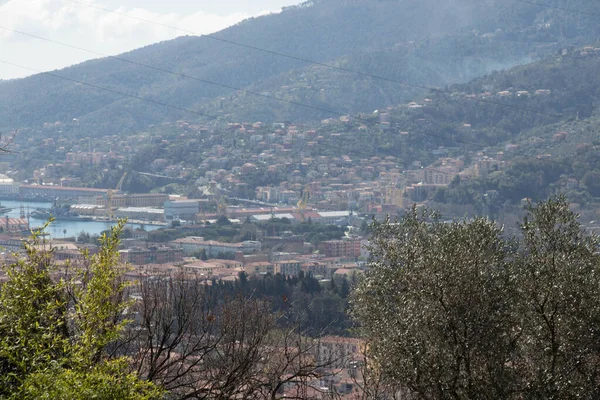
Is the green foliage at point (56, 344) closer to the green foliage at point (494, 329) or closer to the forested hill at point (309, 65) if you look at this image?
the green foliage at point (494, 329)

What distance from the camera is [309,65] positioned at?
281 ft

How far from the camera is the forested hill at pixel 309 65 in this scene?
76.5 m

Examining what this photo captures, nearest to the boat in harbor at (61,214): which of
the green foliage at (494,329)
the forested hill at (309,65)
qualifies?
the forested hill at (309,65)

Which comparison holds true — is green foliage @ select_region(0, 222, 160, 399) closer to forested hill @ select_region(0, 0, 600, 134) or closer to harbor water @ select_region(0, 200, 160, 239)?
harbor water @ select_region(0, 200, 160, 239)

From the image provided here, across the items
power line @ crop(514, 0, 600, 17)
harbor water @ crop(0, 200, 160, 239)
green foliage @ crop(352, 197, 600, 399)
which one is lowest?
harbor water @ crop(0, 200, 160, 239)

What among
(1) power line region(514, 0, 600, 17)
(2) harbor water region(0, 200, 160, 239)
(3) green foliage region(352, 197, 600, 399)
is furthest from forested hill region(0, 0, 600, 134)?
(3) green foliage region(352, 197, 600, 399)

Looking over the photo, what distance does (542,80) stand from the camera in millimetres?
67125

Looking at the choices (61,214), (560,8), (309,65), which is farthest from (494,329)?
(560,8)

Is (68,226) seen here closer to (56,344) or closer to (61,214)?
(61,214)

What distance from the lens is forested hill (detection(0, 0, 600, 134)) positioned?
76.5 metres

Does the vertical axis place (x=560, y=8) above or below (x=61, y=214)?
above

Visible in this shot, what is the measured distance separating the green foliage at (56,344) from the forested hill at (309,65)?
68.3 metres

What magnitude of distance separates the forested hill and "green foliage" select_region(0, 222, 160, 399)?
68323mm

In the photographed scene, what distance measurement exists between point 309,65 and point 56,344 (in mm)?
82264
